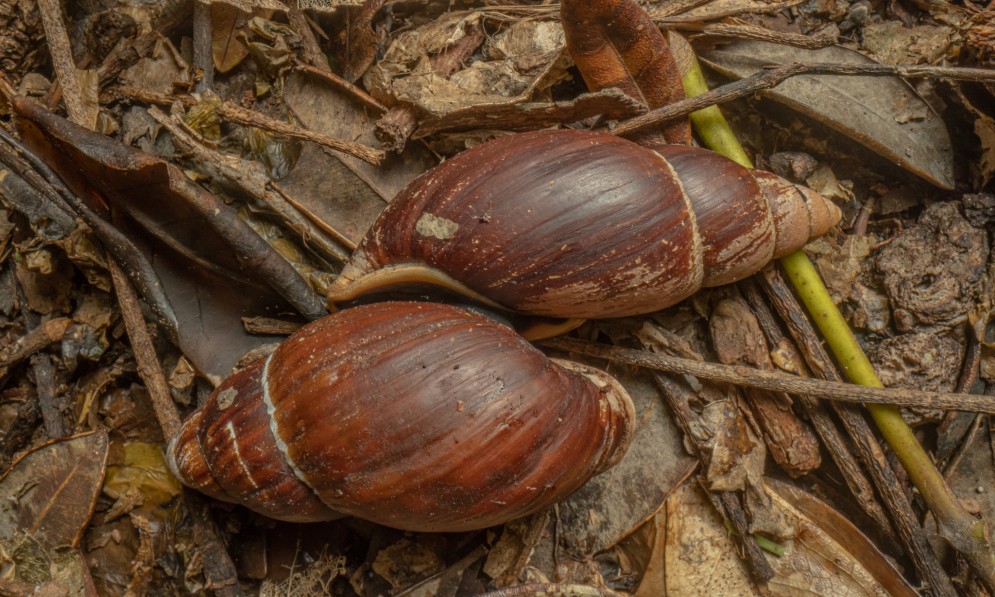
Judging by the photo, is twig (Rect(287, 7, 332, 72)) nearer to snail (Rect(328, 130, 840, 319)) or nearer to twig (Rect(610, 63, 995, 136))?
snail (Rect(328, 130, 840, 319))

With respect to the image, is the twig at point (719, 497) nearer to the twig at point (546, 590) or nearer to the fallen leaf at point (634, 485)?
the fallen leaf at point (634, 485)

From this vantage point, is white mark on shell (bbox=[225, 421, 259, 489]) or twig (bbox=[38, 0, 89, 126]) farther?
twig (bbox=[38, 0, 89, 126])

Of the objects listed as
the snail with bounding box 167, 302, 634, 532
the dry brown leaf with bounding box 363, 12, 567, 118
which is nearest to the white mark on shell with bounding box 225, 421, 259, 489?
the snail with bounding box 167, 302, 634, 532

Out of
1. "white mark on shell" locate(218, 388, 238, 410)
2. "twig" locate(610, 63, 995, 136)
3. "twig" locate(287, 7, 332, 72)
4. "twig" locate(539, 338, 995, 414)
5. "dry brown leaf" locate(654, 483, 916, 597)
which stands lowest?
"dry brown leaf" locate(654, 483, 916, 597)

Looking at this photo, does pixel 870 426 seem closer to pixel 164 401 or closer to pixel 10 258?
pixel 164 401

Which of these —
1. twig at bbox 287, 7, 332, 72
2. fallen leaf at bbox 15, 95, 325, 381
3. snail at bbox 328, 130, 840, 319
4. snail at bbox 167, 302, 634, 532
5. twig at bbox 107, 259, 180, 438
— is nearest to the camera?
snail at bbox 167, 302, 634, 532

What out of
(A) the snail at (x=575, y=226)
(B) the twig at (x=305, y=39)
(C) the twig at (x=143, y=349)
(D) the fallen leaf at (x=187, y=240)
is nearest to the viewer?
(A) the snail at (x=575, y=226)

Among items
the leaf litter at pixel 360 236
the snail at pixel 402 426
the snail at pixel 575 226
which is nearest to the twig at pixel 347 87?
the leaf litter at pixel 360 236
